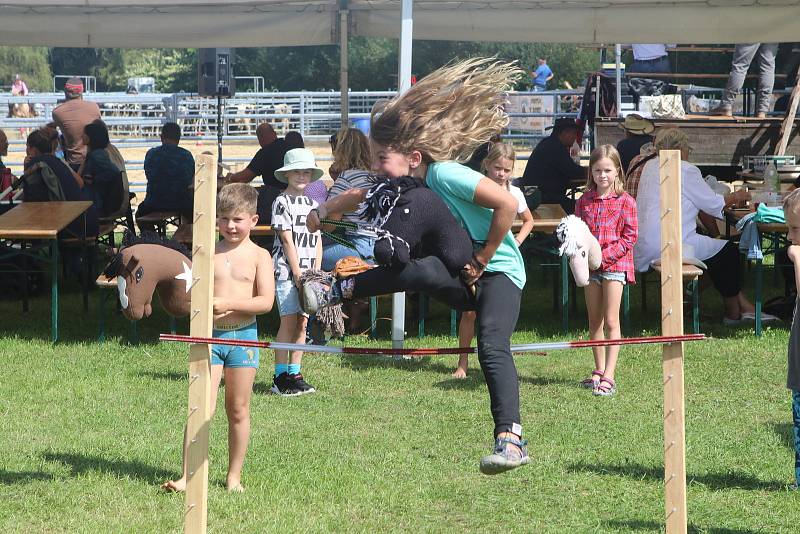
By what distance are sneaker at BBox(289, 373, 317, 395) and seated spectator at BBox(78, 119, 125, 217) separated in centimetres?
456

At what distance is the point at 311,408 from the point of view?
23.5ft

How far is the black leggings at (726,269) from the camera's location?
31.2 ft

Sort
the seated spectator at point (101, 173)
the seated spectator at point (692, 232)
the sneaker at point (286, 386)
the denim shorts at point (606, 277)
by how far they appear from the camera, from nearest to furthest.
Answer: the denim shorts at point (606, 277), the sneaker at point (286, 386), the seated spectator at point (692, 232), the seated spectator at point (101, 173)

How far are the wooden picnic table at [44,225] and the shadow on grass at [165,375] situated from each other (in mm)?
1199

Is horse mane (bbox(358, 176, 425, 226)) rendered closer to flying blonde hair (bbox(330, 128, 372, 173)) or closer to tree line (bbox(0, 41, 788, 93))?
flying blonde hair (bbox(330, 128, 372, 173))

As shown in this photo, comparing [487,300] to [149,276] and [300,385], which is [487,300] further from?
[300,385]

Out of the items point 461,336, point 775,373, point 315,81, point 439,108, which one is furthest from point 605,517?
point 315,81

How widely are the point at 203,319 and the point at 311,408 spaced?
116 inches

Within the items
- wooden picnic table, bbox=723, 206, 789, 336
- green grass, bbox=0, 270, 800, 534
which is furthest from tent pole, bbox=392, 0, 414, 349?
wooden picnic table, bbox=723, 206, 789, 336

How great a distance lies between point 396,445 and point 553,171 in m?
5.53

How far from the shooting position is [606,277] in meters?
7.42

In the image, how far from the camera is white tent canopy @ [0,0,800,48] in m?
11.0

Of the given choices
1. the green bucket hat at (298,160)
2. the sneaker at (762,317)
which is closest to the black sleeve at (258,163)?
the green bucket hat at (298,160)

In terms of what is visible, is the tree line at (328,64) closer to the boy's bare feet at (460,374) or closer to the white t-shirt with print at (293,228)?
the boy's bare feet at (460,374)
